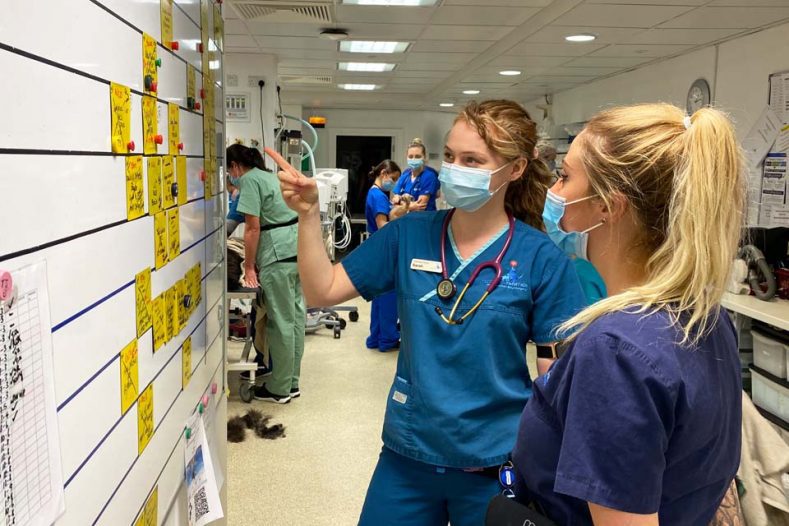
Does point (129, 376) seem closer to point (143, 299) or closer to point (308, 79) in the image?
point (143, 299)

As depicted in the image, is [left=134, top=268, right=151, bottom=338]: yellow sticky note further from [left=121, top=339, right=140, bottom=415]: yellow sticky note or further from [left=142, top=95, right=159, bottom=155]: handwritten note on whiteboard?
[left=142, top=95, right=159, bottom=155]: handwritten note on whiteboard

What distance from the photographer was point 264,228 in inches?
150

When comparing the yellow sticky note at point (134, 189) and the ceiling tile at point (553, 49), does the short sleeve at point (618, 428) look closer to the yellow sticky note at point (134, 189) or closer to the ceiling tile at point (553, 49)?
the yellow sticky note at point (134, 189)

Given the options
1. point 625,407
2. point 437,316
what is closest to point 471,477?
point 437,316

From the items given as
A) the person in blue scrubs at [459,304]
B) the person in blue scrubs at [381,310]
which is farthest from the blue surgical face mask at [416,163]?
the person in blue scrubs at [459,304]

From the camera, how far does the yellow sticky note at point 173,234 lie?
50.9 inches

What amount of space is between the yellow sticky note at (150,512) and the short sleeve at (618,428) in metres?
0.76

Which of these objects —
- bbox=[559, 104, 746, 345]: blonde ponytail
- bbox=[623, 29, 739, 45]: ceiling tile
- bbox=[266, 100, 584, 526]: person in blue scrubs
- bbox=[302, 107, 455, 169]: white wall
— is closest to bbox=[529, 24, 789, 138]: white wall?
bbox=[623, 29, 739, 45]: ceiling tile

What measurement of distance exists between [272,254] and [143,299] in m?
2.70

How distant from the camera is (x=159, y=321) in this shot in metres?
1.24

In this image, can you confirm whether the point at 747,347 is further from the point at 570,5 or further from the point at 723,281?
the point at 723,281

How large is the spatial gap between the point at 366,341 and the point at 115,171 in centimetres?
457

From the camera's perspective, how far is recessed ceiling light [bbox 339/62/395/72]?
629 centimetres

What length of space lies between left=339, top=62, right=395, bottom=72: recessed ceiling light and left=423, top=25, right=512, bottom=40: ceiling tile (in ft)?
5.01
